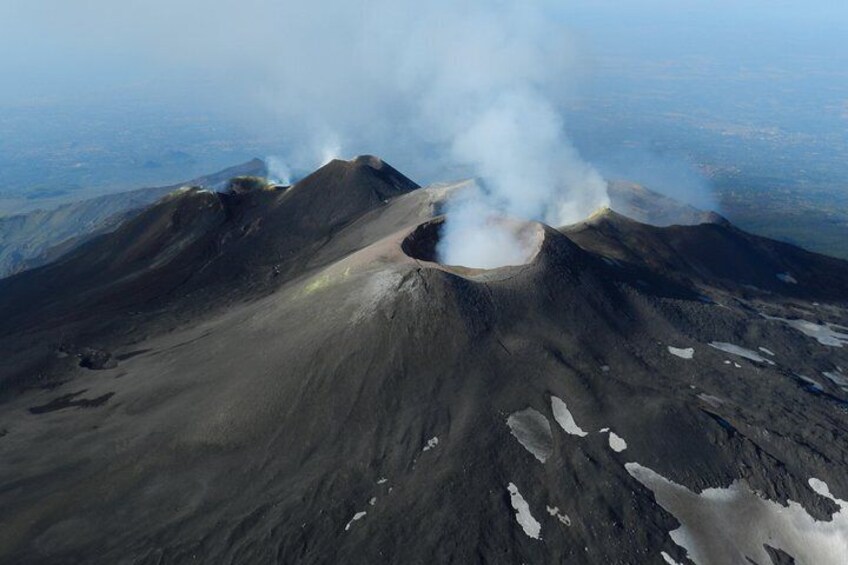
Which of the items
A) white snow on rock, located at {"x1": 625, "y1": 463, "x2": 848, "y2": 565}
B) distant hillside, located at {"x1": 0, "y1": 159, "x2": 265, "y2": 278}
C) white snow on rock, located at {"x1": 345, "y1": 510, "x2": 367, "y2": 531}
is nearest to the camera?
white snow on rock, located at {"x1": 345, "y1": 510, "x2": 367, "y2": 531}

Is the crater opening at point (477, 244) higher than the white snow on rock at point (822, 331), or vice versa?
the crater opening at point (477, 244)

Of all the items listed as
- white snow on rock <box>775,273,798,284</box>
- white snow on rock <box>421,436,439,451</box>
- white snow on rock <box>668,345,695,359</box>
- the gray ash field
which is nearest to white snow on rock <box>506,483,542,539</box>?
the gray ash field

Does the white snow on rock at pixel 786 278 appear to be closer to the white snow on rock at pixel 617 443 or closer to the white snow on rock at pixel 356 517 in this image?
the white snow on rock at pixel 617 443

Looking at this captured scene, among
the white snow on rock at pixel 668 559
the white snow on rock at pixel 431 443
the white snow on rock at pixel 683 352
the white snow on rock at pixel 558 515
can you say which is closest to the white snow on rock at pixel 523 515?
the white snow on rock at pixel 558 515

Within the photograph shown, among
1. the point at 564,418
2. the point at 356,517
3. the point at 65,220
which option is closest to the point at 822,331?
the point at 564,418

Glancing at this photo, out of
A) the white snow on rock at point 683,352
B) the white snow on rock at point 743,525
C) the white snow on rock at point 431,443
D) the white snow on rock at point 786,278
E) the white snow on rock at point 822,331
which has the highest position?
the white snow on rock at point 431,443

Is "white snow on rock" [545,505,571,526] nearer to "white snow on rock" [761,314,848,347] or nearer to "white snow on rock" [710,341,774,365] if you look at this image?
"white snow on rock" [710,341,774,365]

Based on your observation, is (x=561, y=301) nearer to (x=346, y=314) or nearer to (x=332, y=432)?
(x=346, y=314)

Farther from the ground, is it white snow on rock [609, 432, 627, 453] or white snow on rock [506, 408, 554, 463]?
white snow on rock [506, 408, 554, 463]
